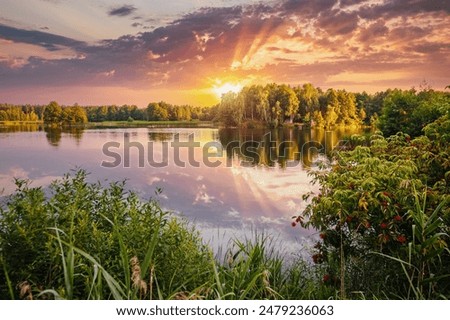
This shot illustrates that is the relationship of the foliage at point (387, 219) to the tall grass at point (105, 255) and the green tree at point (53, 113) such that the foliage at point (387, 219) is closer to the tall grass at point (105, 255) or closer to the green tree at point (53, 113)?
the tall grass at point (105, 255)

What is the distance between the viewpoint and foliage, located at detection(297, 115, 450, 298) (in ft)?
9.02

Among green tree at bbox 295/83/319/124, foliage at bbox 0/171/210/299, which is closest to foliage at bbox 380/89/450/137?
green tree at bbox 295/83/319/124

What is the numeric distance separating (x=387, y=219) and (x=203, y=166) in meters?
3.05

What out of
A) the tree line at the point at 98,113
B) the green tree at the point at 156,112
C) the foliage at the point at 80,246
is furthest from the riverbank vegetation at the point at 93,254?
the green tree at the point at 156,112

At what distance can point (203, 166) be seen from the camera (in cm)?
558

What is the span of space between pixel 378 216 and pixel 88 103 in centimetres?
318

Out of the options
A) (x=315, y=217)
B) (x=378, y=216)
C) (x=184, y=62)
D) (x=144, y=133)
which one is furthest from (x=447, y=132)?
(x=144, y=133)

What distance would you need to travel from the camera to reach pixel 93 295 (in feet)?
7.03

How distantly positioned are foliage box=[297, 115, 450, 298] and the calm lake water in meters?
0.77

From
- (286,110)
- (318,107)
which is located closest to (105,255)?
(286,110)

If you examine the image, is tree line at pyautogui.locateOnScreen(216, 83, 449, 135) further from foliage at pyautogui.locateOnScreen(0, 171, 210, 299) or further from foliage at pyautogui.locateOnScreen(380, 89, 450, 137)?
foliage at pyautogui.locateOnScreen(0, 171, 210, 299)

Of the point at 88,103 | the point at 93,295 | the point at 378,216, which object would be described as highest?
the point at 88,103

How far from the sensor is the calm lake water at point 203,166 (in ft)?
14.6
